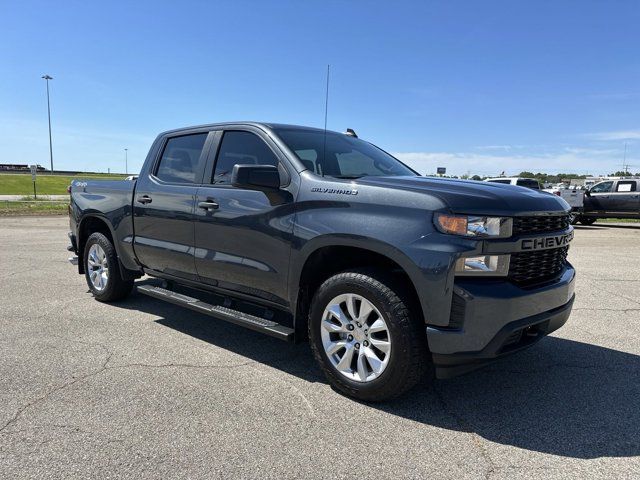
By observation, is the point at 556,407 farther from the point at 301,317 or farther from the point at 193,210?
the point at 193,210

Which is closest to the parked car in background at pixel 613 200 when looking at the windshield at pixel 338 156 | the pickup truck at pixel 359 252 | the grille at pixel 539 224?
the windshield at pixel 338 156

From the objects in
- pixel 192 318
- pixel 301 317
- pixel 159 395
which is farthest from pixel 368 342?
pixel 192 318

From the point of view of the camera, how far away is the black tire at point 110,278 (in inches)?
221

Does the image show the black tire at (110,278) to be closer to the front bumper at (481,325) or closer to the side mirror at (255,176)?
the side mirror at (255,176)

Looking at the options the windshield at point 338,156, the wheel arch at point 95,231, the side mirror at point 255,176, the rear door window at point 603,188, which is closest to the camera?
the side mirror at point 255,176

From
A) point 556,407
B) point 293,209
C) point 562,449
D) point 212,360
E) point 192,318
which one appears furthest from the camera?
point 192,318

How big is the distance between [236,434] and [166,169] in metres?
3.04

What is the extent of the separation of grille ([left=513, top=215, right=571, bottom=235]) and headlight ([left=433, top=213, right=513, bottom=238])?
0.57 ft

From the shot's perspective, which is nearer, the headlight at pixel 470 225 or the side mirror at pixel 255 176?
the headlight at pixel 470 225

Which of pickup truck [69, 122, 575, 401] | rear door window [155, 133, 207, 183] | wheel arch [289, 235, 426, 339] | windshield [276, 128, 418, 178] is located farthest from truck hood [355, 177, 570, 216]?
rear door window [155, 133, 207, 183]

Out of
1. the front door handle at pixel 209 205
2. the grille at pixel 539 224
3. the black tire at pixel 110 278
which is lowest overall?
the black tire at pixel 110 278

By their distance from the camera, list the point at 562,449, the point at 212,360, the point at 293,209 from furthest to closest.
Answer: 1. the point at 212,360
2. the point at 293,209
3. the point at 562,449

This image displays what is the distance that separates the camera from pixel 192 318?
210 inches

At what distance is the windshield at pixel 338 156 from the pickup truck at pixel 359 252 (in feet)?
0.06
